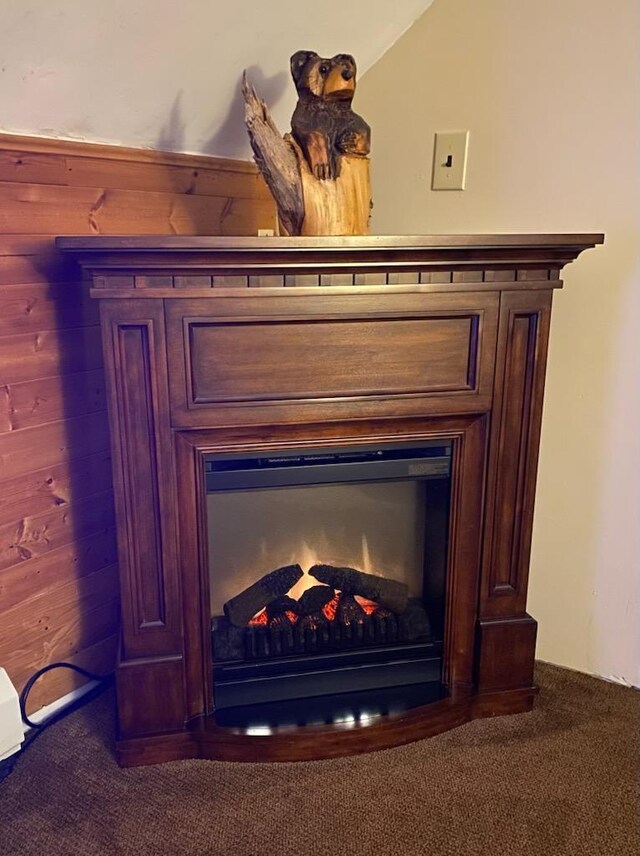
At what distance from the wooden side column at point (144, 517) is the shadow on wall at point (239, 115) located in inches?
22.9

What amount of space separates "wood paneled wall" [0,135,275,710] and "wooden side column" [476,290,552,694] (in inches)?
31.0

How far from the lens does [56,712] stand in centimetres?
161

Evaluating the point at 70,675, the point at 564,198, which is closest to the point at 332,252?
the point at 564,198

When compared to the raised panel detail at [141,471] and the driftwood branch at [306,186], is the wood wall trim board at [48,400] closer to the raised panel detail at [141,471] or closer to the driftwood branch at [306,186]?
the raised panel detail at [141,471]

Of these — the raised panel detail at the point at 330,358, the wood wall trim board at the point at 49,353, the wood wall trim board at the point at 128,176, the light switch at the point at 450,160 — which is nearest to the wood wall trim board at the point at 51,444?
the wood wall trim board at the point at 49,353

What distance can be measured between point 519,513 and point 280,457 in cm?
55

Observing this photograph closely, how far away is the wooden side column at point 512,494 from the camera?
144 cm

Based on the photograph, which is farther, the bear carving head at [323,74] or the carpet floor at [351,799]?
the bear carving head at [323,74]

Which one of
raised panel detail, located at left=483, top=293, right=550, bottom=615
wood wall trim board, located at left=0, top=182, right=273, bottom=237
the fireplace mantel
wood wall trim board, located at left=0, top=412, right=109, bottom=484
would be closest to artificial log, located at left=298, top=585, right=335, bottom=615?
the fireplace mantel

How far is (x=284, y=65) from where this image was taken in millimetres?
1569

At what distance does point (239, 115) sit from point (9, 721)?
4.50 feet

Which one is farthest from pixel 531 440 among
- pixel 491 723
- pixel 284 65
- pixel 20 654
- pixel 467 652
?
pixel 20 654

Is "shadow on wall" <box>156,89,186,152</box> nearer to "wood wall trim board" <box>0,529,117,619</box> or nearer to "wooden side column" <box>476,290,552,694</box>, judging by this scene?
"wooden side column" <box>476,290,552,694</box>

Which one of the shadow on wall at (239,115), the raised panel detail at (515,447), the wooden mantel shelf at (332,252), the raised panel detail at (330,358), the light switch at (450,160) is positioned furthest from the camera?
the light switch at (450,160)
